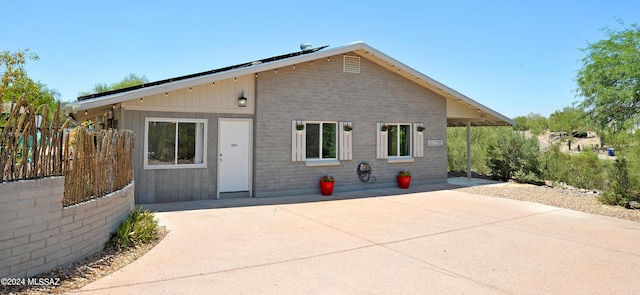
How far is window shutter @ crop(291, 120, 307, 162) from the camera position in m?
10.1

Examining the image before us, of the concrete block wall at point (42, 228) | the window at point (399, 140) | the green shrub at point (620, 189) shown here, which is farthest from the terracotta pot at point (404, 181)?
the concrete block wall at point (42, 228)

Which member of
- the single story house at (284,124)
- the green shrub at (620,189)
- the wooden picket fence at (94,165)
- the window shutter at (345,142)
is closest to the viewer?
the wooden picket fence at (94,165)

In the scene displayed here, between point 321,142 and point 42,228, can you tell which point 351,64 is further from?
point 42,228

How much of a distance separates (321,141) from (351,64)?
105 inches

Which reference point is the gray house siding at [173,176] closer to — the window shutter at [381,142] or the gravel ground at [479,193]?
the gravel ground at [479,193]

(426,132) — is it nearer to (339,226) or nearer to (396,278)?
(339,226)

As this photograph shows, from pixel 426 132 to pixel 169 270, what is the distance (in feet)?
34.7

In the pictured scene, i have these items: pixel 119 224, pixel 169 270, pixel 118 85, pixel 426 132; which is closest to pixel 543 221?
pixel 426 132

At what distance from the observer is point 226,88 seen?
9.20 metres

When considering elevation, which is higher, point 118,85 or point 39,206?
point 118,85

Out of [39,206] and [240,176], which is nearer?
[39,206]

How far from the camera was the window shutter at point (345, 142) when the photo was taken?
10.9 m

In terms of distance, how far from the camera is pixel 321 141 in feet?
35.3

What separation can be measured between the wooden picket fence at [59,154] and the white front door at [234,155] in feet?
12.7
